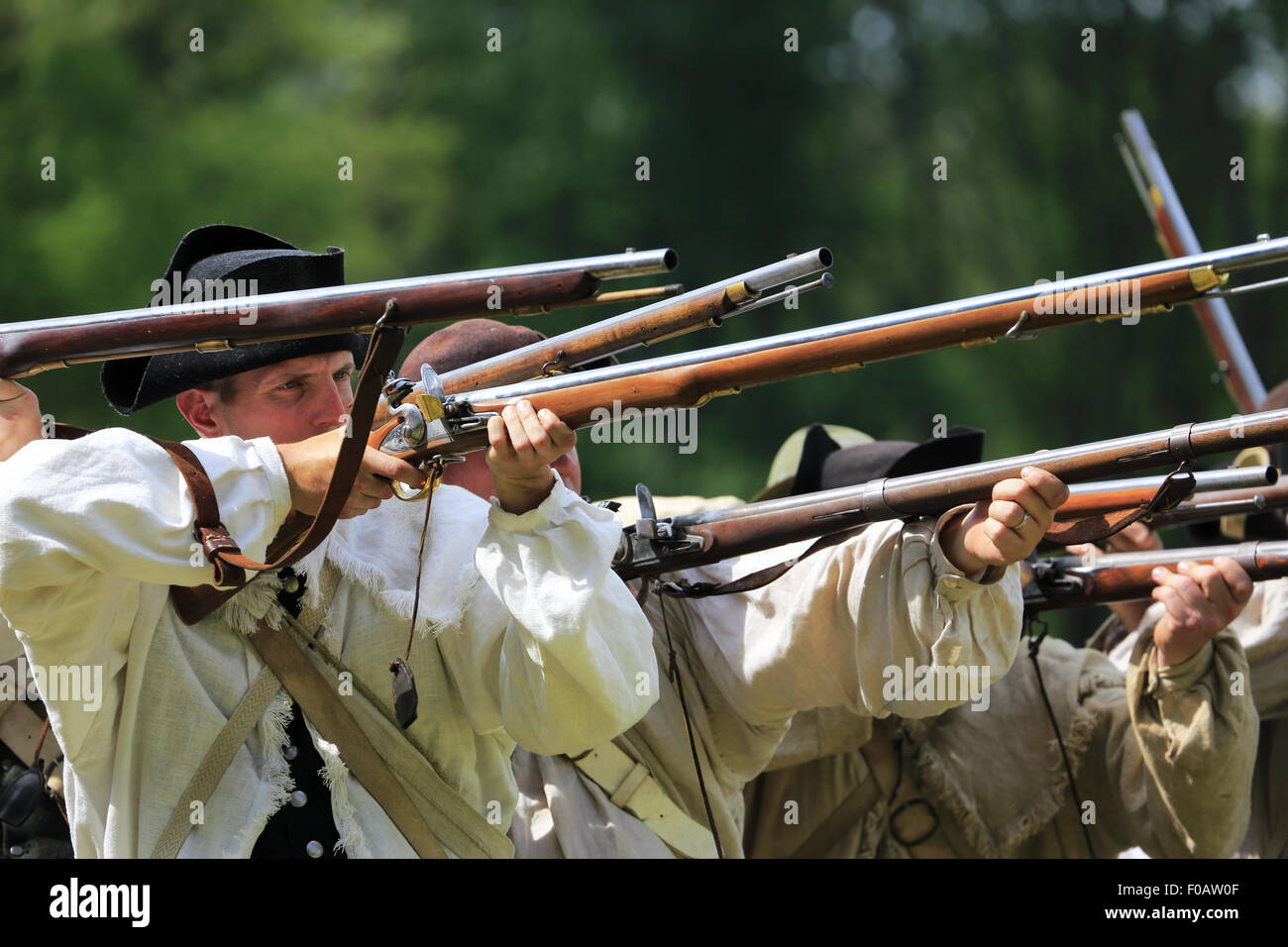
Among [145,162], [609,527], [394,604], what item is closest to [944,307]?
[609,527]

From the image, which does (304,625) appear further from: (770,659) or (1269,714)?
(1269,714)

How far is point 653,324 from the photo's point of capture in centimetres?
333

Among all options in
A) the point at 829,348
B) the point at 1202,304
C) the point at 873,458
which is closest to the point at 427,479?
the point at 829,348

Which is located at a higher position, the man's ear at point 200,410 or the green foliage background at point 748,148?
the green foliage background at point 748,148

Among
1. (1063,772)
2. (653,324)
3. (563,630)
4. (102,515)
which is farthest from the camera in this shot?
(1063,772)

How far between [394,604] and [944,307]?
1.20 m

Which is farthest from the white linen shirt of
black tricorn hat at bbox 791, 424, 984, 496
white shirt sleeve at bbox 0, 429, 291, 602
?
black tricorn hat at bbox 791, 424, 984, 496

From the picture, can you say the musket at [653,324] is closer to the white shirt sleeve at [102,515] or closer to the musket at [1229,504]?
the white shirt sleeve at [102,515]

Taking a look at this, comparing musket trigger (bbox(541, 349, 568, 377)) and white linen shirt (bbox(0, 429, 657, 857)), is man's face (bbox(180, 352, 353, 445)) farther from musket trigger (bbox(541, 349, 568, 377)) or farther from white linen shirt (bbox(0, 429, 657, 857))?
musket trigger (bbox(541, 349, 568, 377))

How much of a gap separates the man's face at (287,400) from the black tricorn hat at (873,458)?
4.76ft

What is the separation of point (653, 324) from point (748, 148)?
1117cm

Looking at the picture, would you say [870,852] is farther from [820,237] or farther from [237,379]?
[820,237]

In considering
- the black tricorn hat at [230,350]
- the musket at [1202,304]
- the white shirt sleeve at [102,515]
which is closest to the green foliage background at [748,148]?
the musket at [1202,304]

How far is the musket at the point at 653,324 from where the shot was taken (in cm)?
303
